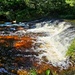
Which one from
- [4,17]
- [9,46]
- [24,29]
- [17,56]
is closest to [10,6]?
[4,17]

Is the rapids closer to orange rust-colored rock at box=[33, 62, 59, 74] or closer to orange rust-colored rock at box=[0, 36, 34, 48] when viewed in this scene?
orange rust-colored rock at box=[33, 62, 59, 74]

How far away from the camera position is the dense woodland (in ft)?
66.8

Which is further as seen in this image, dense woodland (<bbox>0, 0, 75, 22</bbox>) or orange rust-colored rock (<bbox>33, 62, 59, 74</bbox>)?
dense woodland (<bbox>0, 0, 75, 22</bbox>)

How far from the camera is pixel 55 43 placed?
1359 cm

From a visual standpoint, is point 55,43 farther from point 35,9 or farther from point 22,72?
point 35,9

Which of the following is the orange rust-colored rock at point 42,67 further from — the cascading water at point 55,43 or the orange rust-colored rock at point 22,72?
the orange rust-colored rock at point 22,72

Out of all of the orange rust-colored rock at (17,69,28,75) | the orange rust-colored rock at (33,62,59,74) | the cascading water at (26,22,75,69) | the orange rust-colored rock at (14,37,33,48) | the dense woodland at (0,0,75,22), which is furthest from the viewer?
the dense woodland at (0,0,75,22)

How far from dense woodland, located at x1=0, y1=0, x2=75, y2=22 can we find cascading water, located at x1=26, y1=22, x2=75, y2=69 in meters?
2.63

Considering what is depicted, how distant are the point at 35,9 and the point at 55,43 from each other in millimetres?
8285

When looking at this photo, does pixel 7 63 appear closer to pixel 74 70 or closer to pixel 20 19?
pixel 74 70

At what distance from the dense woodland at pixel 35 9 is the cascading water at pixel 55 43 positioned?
8.63 feet

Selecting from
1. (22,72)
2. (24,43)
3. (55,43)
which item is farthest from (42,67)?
(55,43)

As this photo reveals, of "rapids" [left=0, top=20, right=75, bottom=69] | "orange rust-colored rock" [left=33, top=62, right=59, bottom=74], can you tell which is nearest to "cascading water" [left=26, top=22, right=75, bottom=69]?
"rapids" [left=0, top=20, right=75, bottom=69]

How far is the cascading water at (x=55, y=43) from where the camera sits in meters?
10.6
